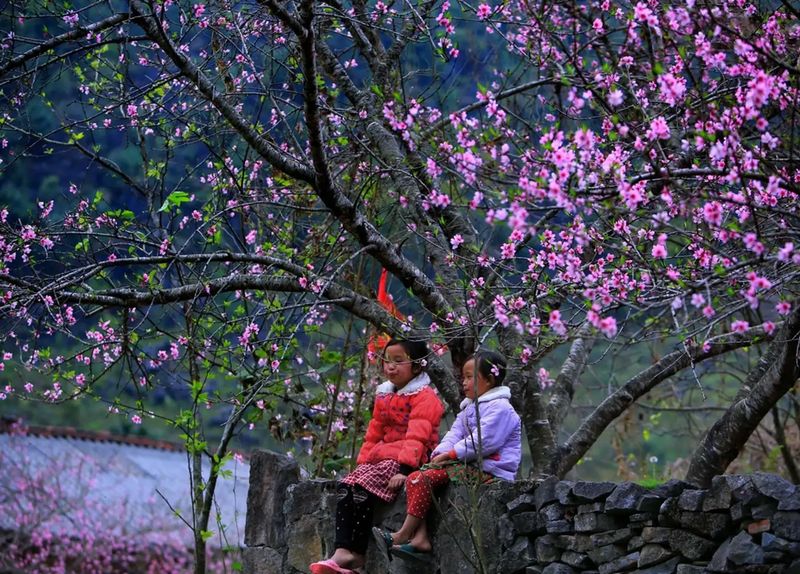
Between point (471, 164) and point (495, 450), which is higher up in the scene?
point (471, 164)

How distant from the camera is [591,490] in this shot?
14.1 feet

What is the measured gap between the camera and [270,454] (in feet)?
20.1

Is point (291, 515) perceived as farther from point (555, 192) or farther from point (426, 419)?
point (555, 192)

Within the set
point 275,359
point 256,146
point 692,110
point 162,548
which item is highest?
point 256,146

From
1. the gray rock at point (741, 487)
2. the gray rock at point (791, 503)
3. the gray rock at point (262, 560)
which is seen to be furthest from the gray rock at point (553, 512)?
the gray rock at point (262, 560)

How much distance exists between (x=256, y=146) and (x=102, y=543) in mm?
10073

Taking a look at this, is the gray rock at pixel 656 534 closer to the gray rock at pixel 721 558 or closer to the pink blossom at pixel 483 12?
the gray rock at pixel 721 558

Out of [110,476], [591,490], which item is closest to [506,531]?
[591,490]

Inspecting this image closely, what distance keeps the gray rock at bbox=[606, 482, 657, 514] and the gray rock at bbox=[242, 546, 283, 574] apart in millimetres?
2478

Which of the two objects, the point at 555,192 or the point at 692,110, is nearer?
the point at 555,192

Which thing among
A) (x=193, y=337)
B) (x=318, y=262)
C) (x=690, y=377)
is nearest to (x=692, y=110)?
(x=193, y=337)

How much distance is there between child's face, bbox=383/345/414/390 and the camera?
5402mm

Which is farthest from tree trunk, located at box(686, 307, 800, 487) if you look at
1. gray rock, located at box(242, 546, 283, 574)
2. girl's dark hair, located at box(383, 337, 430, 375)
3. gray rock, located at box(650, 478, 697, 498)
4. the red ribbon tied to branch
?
gray rock, located at box(242, 546, 283, 574)

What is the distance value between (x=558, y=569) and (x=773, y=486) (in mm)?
1217
